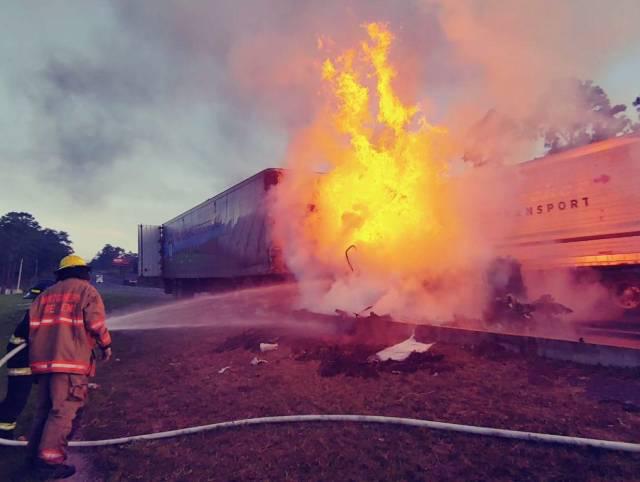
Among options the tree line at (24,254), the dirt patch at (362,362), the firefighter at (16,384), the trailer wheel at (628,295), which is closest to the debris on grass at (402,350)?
the dirt patch at (362,362)

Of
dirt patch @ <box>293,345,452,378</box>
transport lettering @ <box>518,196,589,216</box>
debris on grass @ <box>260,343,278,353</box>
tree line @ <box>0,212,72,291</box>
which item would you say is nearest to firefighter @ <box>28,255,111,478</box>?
dirt patch @ <box>293,345,452,378</box>

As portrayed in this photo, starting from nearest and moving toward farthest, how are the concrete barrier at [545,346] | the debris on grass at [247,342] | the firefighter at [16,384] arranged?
the firefighter at [16,384], the concrete barrier at [545,346], the debris on grass at [247,342]

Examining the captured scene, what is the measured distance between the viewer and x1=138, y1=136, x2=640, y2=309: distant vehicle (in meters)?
10.0

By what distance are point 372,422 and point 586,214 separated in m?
8.68

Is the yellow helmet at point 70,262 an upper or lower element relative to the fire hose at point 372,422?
upper

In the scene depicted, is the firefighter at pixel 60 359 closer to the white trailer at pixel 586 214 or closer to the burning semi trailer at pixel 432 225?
the burning semi trailer at pixel 432 225

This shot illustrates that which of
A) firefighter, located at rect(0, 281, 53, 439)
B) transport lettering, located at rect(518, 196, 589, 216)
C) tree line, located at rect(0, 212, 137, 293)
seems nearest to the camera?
firefighter, located at rect(0, 281, 53, 439)

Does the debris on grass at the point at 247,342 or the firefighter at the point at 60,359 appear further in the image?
the debris on grass at the point at 247,342

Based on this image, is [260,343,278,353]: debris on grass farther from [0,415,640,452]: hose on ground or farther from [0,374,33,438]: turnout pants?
[0,374,33,438]: turnout pants

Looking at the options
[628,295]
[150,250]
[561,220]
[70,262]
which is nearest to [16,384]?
[70,262]

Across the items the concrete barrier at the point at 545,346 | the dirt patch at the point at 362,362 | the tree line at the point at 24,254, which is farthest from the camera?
the tree line at the point at 24,254

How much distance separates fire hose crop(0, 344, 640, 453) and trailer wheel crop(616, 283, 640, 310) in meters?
7.95

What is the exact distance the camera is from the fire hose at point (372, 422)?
149 inches

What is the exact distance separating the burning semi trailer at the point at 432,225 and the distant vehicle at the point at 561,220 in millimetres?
28
